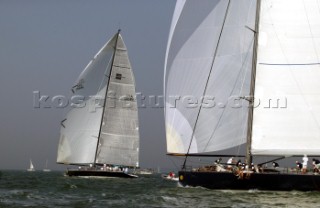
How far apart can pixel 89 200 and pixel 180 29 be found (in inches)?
439

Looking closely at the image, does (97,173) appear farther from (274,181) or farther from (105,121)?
(274,181)

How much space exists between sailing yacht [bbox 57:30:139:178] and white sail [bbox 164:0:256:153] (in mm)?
23279

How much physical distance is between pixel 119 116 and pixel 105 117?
4.50ft

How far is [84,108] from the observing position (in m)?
58.4

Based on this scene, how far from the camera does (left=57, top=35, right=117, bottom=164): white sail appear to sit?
190 ft

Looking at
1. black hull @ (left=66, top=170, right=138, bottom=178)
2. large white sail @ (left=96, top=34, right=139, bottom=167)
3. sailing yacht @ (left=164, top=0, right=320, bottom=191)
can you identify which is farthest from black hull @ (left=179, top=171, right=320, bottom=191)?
large white sail @ (left=96, top=34, right=139, bottom=167)

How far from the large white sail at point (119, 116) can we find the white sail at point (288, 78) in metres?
26.3

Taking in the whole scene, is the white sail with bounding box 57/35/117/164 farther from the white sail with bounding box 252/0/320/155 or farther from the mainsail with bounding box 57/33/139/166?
the white sail with bounding box 252/0/320/155

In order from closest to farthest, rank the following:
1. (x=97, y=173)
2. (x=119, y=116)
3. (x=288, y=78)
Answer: (x=288, y=78) < (x=97, y=173) < (x=119, y=116)

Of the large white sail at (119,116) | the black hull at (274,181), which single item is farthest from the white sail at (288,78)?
the large white sail at (119,116)

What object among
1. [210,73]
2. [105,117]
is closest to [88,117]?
[105,117]

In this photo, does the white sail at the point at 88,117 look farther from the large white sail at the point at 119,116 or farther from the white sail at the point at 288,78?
the white sail at the point at 288,78

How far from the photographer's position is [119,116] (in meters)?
59.4

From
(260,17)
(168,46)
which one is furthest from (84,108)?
(260,17)
